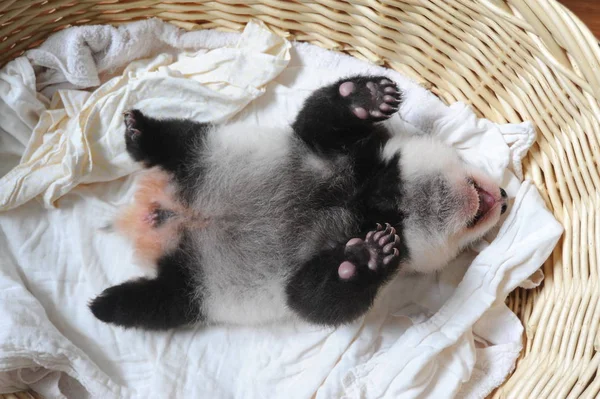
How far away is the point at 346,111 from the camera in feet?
4.62

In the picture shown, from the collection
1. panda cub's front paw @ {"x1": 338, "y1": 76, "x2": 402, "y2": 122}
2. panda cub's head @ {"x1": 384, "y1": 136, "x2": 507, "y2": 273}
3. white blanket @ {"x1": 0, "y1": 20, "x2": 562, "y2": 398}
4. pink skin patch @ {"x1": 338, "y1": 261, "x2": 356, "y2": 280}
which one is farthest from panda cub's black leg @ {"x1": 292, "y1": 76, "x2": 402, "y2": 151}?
pink skin patch @ {"x1": 338, "y1": 261, "x2": 356, "y2": 280}

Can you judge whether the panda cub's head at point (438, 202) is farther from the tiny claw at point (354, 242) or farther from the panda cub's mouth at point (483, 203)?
the tiny claw at point (354, 242)

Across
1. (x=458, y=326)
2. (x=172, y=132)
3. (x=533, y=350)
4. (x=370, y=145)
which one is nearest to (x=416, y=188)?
(x=370, y=145)

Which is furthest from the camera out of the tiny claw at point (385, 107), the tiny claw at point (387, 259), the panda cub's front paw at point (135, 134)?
the panda cub's front paw at point (135, 134)

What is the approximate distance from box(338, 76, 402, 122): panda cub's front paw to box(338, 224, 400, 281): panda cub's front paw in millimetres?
318

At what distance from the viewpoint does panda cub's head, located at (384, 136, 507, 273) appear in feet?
4.49

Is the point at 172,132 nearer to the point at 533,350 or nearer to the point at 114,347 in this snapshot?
the point at 114,347

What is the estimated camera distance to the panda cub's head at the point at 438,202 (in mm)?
1367

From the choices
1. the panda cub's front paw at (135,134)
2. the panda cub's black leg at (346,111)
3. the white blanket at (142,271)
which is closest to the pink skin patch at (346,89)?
the panda cub's black leg at (346,111)

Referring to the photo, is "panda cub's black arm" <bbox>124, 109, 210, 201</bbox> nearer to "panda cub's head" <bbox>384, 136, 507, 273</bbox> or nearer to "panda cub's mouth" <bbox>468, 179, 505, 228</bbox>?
"panda cub's head" <bbox>384, 136, 507, 273</bbox>

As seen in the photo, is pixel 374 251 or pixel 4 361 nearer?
pixel 374 251

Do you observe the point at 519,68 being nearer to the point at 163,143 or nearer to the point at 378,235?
the point at 378,235

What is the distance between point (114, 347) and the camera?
1528 mm

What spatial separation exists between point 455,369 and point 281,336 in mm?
448
